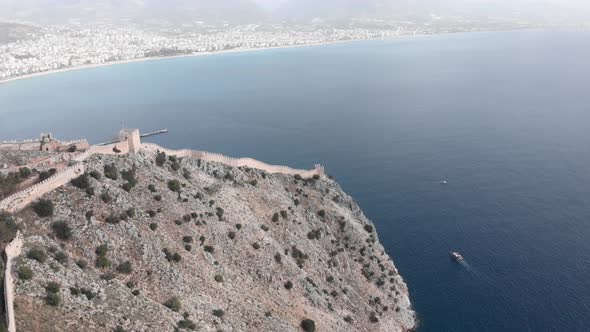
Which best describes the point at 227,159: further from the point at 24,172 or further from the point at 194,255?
the point at 24,172

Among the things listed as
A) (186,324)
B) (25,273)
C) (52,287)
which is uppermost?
(25,273)

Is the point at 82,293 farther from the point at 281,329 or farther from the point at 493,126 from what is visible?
the point at 493,126

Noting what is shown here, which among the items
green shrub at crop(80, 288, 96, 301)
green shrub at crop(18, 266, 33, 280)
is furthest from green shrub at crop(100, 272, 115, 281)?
green shrub at crop(18, 266, 33, 280)

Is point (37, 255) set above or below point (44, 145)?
below

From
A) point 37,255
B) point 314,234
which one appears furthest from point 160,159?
point 314,234

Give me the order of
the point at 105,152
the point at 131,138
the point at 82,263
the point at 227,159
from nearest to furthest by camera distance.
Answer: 1. the point at 82,263
2. the point at 105,152
3. the point at 131,138
4. the point at 227,159

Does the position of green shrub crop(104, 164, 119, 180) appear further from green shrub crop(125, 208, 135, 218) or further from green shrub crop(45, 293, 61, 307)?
green shrub crop(45, 293, 61, 307)

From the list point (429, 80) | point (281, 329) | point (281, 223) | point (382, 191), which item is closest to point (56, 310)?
point (281, 329)
